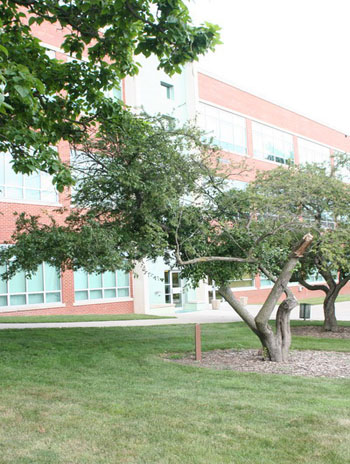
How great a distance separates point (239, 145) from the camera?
110 feet

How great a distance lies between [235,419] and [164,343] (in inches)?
276

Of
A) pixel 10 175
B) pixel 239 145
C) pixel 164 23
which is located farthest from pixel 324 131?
pixel 164 23

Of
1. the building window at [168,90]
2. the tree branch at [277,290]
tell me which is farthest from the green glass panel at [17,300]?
the building window at [168,90]

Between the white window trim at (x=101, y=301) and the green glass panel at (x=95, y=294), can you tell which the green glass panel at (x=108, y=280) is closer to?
the green glass panel at (x=95, y=294)

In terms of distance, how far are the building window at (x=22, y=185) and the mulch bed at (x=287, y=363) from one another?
12472 mm

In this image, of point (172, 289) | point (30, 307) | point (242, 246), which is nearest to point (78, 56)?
point (242, 246)

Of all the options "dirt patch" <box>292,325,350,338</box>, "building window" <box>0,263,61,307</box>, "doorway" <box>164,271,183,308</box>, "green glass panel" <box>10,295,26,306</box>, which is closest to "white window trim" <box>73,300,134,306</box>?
"building window" <box>0,263,61,307</box>

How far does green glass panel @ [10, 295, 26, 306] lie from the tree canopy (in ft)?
42.5

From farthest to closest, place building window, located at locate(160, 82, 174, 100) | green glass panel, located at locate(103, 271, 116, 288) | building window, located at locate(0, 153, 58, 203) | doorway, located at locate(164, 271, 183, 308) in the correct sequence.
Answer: building window, located at locate(160, 82, 174, 100)
doorway, located at locate(164, 271, 183, 308)
green glass panel, located at locate(103, 271, 116, 288)
building window, located at locate(0, 153, 58, 203)

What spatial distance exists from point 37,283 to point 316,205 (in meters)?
13.3

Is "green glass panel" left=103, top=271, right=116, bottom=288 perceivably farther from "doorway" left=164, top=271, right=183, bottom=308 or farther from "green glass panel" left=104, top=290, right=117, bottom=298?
"doorway" left=164, top=271, right=183, bottom=308

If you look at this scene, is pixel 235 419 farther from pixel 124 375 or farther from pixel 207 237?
pixel 207 237

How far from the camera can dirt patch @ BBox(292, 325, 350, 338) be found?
1507 cm

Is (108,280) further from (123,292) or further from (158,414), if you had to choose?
(158,414)
